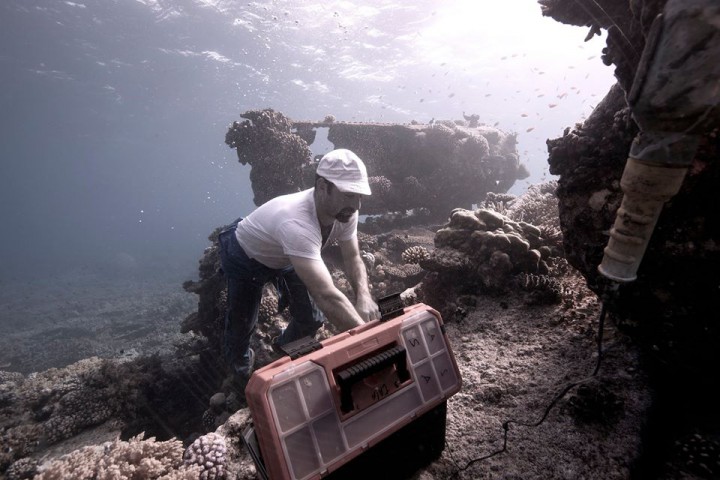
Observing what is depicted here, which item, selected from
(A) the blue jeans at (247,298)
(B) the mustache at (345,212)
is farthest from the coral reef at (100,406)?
(B) the mustache at (345,212)

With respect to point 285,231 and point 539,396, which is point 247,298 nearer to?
point 285,231

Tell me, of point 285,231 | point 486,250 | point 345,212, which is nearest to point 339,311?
point 285,231

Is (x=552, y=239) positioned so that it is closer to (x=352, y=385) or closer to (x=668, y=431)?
(x=668, y=431)

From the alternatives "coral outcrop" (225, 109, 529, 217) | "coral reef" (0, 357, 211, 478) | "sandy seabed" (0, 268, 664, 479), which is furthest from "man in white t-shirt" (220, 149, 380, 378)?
"coral outcrop" (225, 109, 529, 217)

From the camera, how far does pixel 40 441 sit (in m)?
6.02

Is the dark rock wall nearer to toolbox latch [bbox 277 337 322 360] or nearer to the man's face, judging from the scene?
the man's face

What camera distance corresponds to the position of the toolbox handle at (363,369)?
1687mm

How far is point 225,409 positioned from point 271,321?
75.3 inches

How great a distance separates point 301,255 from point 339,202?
73 cm

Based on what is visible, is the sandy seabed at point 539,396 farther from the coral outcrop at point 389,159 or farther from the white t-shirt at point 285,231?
the coral outcrop at point 389,159

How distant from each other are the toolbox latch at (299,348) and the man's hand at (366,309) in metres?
1.62

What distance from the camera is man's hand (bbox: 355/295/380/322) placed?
3.50 meters

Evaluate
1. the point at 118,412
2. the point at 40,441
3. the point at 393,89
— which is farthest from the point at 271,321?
the point at 393,89

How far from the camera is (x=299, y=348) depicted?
1838mm
